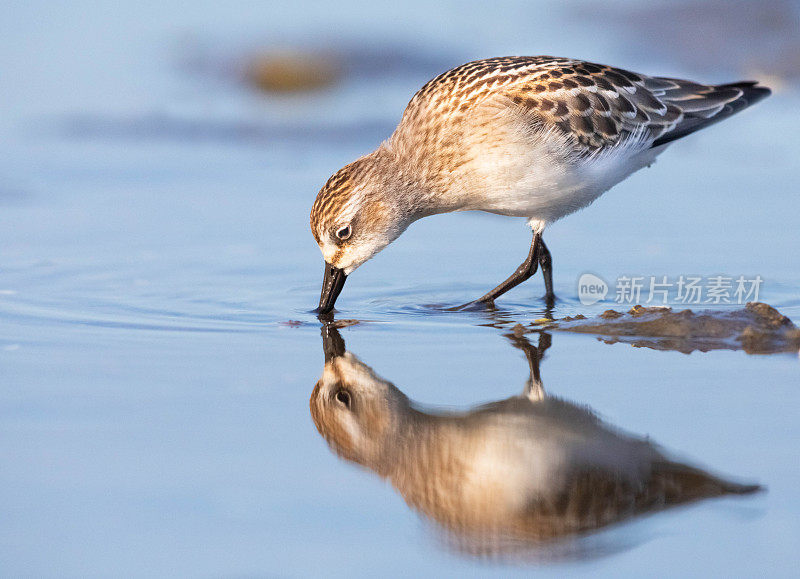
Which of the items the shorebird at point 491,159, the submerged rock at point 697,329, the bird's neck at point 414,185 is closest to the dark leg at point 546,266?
the shorebird at point 491,159

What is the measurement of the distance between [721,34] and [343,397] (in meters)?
9.33

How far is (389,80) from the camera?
12.3 meters

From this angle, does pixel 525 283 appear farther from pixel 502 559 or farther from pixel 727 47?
pixel 727 47

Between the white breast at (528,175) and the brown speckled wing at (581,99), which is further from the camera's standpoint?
the brown speckled wing at (581,99)

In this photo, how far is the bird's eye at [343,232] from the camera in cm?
736

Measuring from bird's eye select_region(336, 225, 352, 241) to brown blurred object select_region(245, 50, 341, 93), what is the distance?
5064mm

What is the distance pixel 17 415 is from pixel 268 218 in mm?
4070

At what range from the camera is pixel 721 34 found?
1338 centimetres

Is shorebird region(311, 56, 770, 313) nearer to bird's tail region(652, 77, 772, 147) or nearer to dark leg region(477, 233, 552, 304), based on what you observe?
dark leg region(477, 233, 552, 304)

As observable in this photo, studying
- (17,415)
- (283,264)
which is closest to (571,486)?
(17,415)

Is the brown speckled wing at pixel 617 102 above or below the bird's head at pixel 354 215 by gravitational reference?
above

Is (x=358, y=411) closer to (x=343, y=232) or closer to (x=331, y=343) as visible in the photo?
(x=331, y=343)

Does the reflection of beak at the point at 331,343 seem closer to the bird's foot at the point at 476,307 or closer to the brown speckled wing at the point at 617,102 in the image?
the bird's foot at the point at 476,307

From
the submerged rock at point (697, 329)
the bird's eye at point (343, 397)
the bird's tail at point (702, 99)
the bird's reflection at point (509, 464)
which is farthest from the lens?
the bird's tail at point (702, 99)
